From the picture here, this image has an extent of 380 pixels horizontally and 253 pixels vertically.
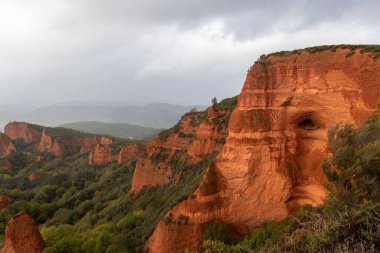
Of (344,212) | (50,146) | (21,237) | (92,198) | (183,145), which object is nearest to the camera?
(344,212)

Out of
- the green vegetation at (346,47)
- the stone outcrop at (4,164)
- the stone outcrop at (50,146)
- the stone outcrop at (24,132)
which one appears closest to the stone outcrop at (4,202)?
the stone outcrop at (4,164)

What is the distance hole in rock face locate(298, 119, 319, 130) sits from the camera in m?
24.0

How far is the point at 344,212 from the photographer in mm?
12461

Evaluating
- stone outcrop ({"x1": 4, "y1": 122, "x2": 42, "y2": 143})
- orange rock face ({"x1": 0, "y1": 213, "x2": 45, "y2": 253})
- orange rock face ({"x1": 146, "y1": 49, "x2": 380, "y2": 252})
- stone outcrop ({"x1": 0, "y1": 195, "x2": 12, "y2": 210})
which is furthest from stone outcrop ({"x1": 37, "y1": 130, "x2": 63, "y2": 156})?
orange rock face ({"x1": 146, "y1": 49, "x2": 380, "y2": 252})

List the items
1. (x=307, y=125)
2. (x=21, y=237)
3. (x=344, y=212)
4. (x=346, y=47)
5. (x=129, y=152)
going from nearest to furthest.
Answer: (x=344, y=212) → (x=346, y=47) → (x=307, y=125) → (x=21, y=237) → (x=129, y=152)

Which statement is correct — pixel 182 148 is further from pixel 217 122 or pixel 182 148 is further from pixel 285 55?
pixel 285 55

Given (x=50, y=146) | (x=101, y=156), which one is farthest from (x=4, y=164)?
(x=101, y=156)

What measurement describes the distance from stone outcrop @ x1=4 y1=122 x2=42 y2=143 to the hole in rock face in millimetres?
109101

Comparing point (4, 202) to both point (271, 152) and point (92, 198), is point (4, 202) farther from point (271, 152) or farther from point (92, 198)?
point (271, 152)

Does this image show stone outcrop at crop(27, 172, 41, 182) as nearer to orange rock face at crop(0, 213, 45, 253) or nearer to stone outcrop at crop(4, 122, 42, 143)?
stone outcrop at crop(4, 122, 42, 143)

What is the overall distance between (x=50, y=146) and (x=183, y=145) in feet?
215

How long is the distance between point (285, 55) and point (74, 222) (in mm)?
38747

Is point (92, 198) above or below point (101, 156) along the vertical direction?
below

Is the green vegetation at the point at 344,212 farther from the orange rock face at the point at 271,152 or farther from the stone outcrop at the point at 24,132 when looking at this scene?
the stone outcrop at the point at 24,132
